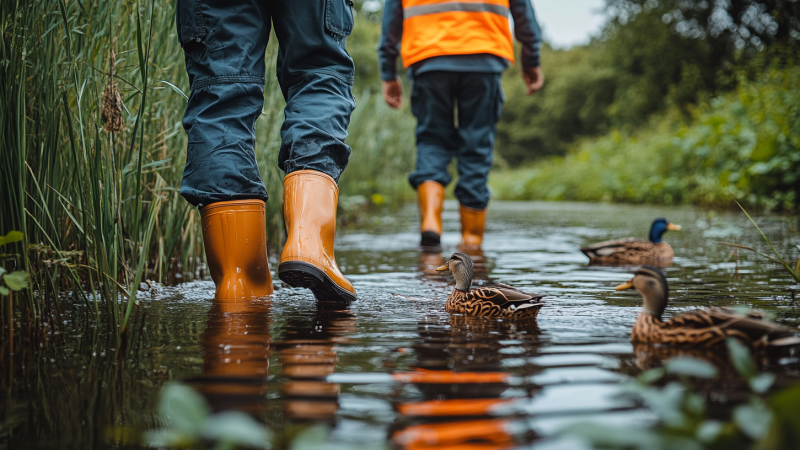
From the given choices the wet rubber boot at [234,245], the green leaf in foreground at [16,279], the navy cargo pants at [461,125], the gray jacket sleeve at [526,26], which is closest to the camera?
the green leaf in foreground at [16,279]

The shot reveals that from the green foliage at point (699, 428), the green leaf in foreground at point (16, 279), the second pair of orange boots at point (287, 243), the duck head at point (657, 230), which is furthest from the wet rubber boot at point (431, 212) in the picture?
the green foliage at point (699, 428)

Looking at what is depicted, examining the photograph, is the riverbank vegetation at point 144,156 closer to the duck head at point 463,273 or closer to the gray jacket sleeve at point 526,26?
the duck head at point 463,273

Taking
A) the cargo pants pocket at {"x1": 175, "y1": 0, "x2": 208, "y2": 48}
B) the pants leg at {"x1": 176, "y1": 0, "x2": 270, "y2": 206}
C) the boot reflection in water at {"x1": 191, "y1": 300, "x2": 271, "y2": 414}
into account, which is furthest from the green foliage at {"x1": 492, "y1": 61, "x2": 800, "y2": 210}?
the boot reflection in water at {"x1": 191, "y1": 300, "x2": 271, "y2": 414}

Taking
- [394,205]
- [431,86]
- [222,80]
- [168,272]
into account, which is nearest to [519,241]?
[431,86]

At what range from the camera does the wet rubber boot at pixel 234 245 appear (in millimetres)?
2701

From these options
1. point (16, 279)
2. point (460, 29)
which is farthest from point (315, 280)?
point (460, 29)

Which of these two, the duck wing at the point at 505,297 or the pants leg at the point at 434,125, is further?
the pants leg at the point at 434,125

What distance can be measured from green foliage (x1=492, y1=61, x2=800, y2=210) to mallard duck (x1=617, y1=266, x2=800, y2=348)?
6.93m

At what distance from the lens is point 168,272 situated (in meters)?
3.34

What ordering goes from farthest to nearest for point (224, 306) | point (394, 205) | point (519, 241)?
point (394, 205)
point (519, 241)
point (224, 306)

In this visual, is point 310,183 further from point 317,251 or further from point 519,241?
point 519,241

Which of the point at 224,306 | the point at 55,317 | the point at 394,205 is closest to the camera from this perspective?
the point at 55,317

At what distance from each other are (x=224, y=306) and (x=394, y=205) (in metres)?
9.06

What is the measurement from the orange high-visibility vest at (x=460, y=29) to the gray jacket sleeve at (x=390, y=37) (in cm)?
24
